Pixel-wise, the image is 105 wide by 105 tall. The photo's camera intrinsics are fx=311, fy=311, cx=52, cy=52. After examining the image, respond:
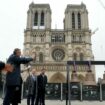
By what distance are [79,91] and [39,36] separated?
52201 millimetres

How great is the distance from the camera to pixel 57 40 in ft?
238

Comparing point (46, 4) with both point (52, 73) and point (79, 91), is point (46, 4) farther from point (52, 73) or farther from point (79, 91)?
point (79, 91)

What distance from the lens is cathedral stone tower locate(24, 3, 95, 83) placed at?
221 feet

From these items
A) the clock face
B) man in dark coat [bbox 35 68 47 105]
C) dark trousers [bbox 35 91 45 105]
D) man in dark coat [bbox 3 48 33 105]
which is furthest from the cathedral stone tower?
man in dark coat [bbox 3 48 33 105]

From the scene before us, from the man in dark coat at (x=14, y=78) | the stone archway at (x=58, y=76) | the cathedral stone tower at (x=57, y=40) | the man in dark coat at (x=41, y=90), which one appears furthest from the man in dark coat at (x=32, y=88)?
the stone archway at (x=58, y=76)

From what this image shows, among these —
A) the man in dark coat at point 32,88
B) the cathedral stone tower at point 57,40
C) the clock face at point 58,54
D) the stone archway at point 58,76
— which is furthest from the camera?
the clock face at point 58,54

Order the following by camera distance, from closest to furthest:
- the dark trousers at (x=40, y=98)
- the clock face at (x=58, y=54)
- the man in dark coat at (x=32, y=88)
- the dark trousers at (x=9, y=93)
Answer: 1. the dark trousers at (x=9, y=93)
2. the dark trousers at (x=40, y=98)
3. the man in dark coat at (x=32, y=88)
4. the clock face at (x=58, y=54)

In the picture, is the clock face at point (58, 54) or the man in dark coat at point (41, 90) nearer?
the man in dark coat at point (41, 90)

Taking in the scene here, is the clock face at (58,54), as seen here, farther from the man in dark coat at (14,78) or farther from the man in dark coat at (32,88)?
the man in dark coat at (14,78)

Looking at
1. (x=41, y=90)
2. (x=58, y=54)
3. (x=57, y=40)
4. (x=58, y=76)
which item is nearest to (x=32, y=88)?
(x=41, y=90)

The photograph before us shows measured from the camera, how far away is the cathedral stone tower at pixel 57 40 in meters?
67.3

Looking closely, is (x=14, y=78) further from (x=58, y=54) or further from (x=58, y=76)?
(x=58, y=54)

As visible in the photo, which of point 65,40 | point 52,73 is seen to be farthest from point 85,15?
point 52,73

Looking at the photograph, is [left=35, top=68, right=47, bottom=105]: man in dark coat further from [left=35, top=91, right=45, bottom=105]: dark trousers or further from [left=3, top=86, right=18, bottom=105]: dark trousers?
[left=3, top=86, right=18, bottom=105]: dark trousers
